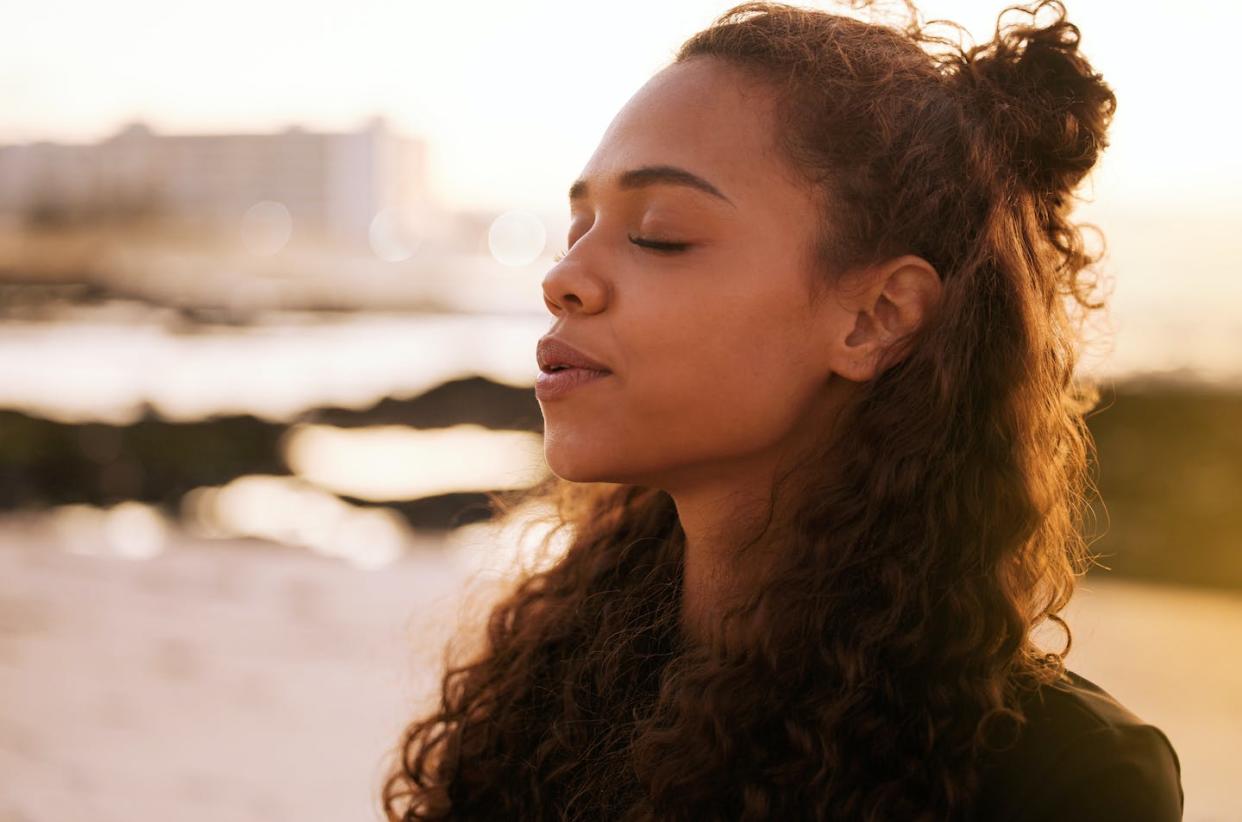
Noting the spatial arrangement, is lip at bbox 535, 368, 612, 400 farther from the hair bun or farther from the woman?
the hair bun

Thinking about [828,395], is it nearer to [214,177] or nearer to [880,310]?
[880,310]

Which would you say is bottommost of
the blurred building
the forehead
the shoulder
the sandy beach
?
the sandy beach

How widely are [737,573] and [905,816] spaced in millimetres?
460

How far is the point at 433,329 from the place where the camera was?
13648mm

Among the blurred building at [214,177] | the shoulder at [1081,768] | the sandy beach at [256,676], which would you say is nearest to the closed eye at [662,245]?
the shoulder at [1081,768]

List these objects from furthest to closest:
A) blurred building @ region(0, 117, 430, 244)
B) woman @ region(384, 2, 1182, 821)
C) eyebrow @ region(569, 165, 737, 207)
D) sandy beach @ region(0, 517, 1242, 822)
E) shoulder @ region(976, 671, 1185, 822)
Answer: blurred building @ region(0, 117, 430, 244) → sandy beach @ region(0, 517, 1242, 822) → eyebrow @ region(569, 165, 737, 207) → woman @ region(384, 2, 1182, 821) → shoulder @ region(976, 671, 1185, 822)

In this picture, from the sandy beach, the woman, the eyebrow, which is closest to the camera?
the woman

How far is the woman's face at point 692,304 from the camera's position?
1.66 metres

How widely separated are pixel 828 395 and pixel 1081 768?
2.03 feet

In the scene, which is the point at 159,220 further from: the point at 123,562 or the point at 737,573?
the point at 737,573

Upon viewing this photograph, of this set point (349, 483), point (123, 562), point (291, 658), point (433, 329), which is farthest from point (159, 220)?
point (291, 658)

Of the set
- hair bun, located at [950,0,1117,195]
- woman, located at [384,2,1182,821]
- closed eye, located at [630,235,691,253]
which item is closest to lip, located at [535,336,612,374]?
woman, located at [384,2,1182,821]

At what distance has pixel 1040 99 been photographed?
5.75 ft

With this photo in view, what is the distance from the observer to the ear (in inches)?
66.6
